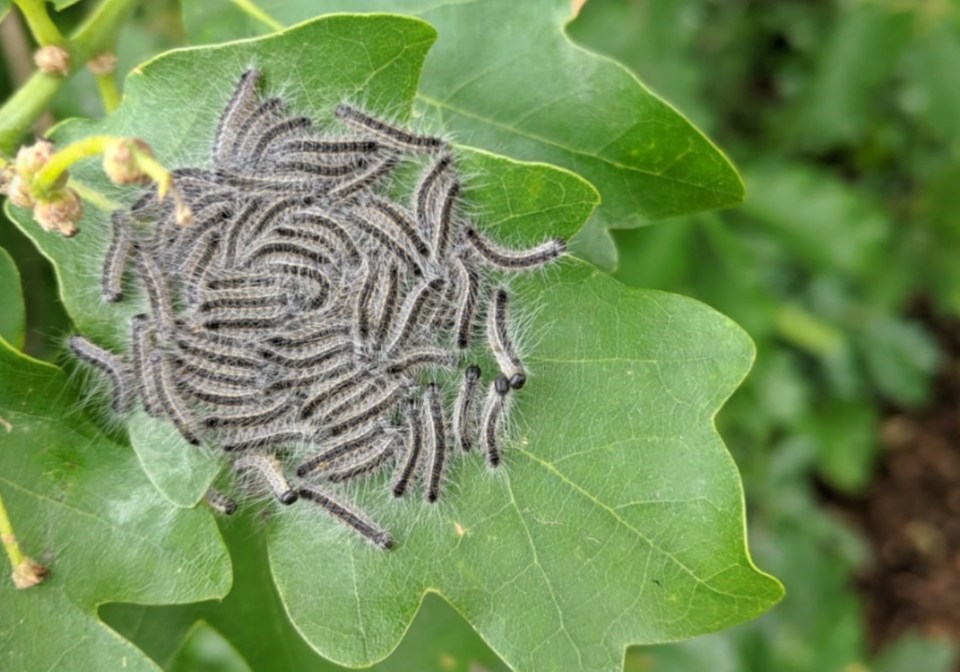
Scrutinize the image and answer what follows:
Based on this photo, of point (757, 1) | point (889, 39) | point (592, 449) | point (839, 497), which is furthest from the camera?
point (839, 497)

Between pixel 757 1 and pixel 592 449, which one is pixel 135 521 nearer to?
pixel 592 449

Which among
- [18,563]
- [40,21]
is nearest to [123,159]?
[40,21]

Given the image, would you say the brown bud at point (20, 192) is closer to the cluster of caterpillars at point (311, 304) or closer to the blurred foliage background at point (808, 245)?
the cluster of caterpillars at point (311, 304)

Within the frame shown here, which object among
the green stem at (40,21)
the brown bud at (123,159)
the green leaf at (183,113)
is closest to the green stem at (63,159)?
the brown bud at (123,159)

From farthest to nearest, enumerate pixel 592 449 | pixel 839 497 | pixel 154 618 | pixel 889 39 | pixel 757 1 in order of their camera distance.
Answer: pixel 839 497, pixel 757 1, pixel 889 39, pixel 154 618, pixel 592 449

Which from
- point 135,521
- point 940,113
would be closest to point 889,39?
point 940,113

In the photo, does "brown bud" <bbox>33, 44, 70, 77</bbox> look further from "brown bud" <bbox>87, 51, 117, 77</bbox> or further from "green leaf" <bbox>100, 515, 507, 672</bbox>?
"green leaf" <bbox>100, 515, 507, 672</bbox>

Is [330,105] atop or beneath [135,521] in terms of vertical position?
atop
